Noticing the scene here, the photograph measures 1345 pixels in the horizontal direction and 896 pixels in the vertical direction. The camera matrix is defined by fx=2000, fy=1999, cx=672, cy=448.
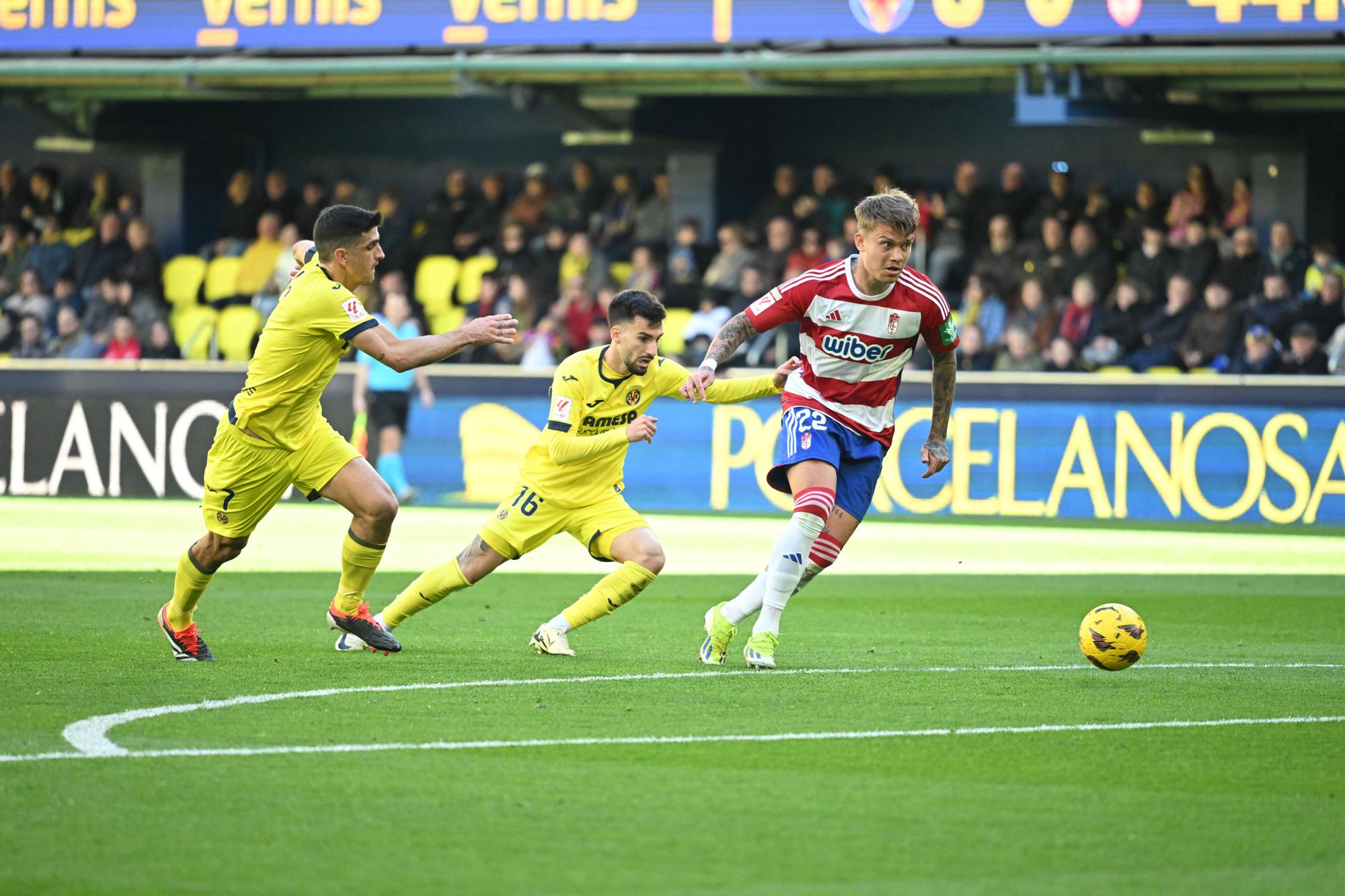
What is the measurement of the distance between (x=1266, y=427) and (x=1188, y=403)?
68 centimetres

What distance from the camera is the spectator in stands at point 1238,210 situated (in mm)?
20469

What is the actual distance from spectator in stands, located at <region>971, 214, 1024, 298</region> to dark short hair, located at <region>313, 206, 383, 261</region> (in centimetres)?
1281

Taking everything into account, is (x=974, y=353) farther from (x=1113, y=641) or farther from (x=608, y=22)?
(x=1113, y=641)

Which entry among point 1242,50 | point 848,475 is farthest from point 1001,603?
point 1242,50

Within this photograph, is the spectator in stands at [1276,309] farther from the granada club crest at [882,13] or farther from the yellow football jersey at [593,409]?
the yellow football jersey at [593,409]

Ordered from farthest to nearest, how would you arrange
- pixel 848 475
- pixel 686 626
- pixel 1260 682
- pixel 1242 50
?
pixel 1242 50 < pixel 686 626 < pixel 848 475 < pixel 1260 682

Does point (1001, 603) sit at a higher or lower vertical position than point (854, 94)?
lower

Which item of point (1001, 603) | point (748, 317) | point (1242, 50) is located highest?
point (1242, 50)

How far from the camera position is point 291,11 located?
72.3 feet

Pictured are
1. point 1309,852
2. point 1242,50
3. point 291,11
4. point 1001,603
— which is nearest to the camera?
point 1309,852

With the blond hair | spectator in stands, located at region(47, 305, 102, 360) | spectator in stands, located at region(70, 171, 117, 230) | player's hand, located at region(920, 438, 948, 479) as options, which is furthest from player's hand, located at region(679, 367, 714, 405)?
spectator in stands, located at region(70, 171, 117, 230)

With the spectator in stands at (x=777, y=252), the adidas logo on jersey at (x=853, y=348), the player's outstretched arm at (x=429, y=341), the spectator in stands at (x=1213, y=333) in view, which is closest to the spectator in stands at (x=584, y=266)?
the spectator in stands at (x=777, y=252)

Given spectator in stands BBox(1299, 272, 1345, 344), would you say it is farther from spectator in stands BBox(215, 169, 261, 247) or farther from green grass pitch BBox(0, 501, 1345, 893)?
spectator in stands BBox(215, 169, 261, 247)

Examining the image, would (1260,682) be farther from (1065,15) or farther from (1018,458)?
(1065,15)
